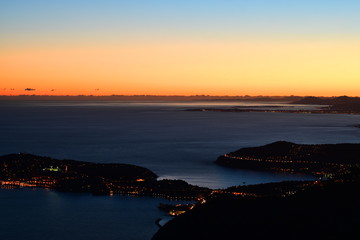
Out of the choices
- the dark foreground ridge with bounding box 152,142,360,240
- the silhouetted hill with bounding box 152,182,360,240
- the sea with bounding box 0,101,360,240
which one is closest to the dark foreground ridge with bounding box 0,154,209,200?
the sea with bounding box 0,101,360,240

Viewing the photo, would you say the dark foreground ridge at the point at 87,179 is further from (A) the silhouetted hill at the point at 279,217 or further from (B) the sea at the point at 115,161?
(A) the silhouetted hill at the point at 279,217

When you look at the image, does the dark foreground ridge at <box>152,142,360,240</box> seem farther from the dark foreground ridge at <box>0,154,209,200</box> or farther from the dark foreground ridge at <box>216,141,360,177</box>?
the dark foreground ridge at <box>216,141,360,177</box>

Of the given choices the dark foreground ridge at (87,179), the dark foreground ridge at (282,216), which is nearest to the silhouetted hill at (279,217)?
the dark foreground ridge at (282,216)

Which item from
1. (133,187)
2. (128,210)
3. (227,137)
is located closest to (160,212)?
(128,210)

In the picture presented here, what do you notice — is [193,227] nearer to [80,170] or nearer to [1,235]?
[1,235]

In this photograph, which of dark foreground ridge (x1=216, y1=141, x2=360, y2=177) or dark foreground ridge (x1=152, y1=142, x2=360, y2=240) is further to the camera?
dark foreground ridge (x1=216, y1=141, x2=360, y2=177)
